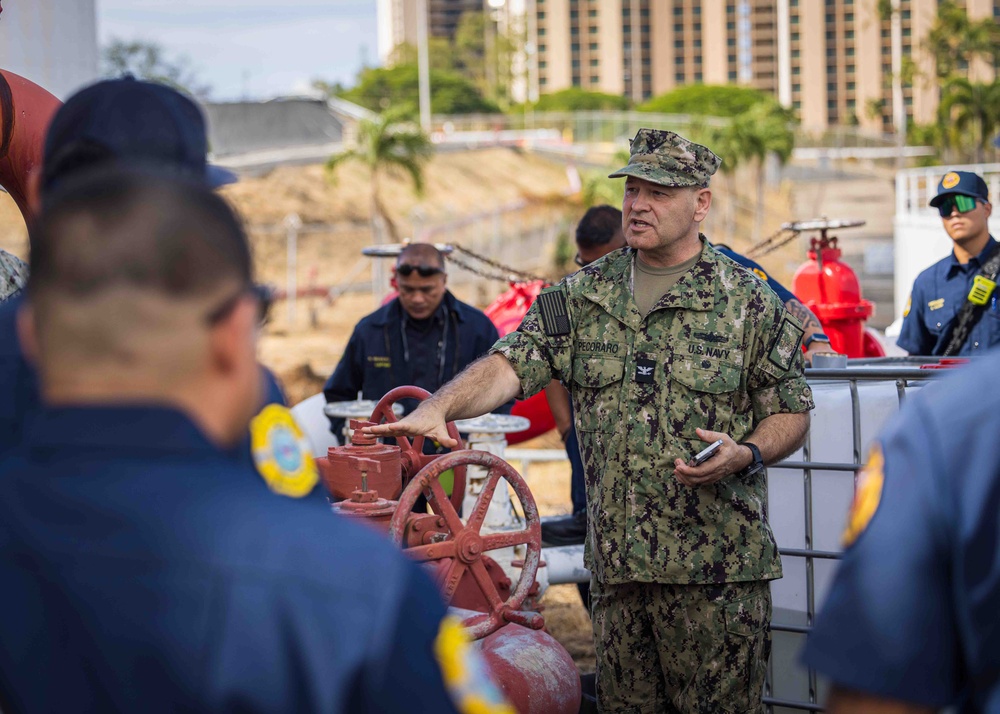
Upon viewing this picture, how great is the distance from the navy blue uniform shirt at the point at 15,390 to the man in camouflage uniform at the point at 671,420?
1542 mm

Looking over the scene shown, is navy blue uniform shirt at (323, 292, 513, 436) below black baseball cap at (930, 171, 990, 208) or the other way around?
below

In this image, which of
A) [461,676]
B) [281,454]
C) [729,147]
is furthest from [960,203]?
[729,147]

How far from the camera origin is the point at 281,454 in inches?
57.8

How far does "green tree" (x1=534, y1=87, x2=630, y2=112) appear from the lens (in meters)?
81.4

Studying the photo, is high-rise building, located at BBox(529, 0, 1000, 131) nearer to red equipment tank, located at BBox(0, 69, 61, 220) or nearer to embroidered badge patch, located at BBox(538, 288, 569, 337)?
embroidered badge patch, located at BBox(538, 288, 569, 337)

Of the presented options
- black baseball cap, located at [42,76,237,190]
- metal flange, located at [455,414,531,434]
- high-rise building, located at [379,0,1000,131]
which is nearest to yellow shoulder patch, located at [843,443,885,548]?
black baseball cap, located at [42,76,237,190]

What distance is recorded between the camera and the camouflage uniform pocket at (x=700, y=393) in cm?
328

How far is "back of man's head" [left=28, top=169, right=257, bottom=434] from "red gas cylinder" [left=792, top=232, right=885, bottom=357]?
6.49 metres

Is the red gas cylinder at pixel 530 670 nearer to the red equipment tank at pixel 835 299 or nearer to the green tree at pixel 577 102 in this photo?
the red equipment tank at pixel 835 299

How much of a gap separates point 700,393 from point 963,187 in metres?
3.26

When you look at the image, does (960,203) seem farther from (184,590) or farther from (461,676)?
(184,590)

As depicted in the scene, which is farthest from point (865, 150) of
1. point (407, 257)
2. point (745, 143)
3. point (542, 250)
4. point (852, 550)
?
point (852, 550)

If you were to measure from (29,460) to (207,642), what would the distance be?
29 cm

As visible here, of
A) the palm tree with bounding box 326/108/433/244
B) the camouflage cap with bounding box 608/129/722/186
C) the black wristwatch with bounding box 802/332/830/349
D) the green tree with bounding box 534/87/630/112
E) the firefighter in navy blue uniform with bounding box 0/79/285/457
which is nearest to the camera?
the firefighter in navy blue uniform with bounding box 0/79/285/457
